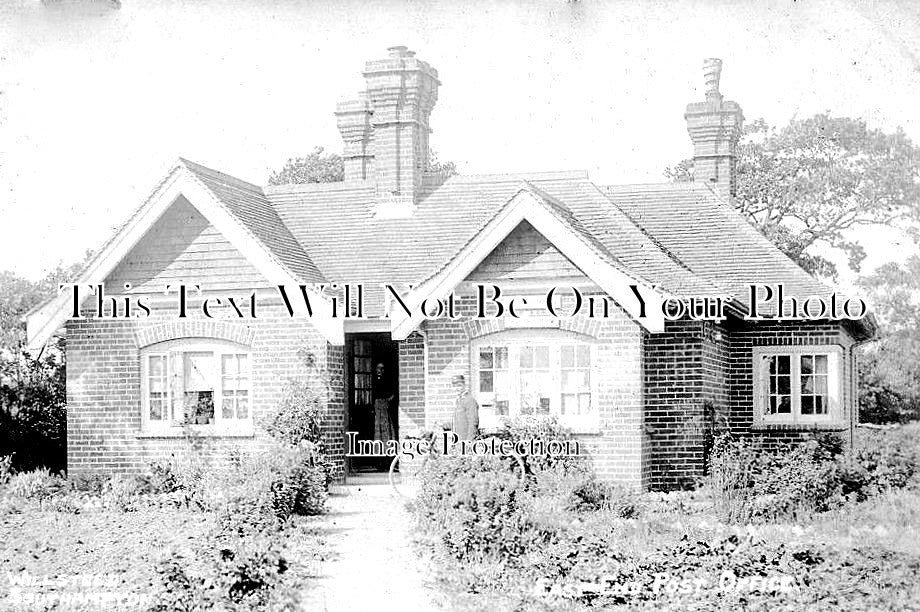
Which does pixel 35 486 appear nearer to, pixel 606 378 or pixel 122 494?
pixel 122 494

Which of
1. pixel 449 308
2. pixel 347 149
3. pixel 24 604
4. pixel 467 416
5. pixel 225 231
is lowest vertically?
pixel 24 604

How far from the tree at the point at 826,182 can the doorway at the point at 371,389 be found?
65.6 feet

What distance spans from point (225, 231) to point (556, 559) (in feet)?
32.9

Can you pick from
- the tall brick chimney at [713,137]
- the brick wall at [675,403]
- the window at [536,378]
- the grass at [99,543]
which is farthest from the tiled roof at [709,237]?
the grass at [99,543]

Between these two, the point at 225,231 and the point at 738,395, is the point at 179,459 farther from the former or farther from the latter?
the point at 738,395

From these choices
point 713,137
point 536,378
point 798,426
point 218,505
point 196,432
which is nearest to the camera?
point 218,505

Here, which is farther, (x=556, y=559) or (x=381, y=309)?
(x=381, y=309)

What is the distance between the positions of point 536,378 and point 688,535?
18.8 feet

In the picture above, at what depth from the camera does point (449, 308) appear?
63.4ft

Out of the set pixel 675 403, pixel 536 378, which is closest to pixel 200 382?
pixel 536 378

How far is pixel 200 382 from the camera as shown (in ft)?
67.3

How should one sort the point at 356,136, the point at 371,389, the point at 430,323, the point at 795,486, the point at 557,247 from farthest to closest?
the point at 356,136 → the point at 371,389 → the point at 430,323 → the point at 557,247 → the point at 795,486

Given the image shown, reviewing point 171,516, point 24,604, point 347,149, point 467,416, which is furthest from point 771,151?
point 24,604

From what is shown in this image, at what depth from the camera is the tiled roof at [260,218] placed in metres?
20.5
